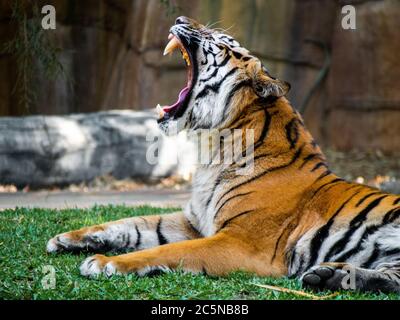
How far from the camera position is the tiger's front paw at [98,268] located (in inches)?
152

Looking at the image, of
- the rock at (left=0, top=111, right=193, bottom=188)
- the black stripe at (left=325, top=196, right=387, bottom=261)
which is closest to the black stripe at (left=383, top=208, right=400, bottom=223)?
the black stripe at (left=325, top=196, right=387, bottom=261)

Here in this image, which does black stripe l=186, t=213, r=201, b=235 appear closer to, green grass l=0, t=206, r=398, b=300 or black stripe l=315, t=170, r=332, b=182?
green grass l=0, t=206, r=398, b=300

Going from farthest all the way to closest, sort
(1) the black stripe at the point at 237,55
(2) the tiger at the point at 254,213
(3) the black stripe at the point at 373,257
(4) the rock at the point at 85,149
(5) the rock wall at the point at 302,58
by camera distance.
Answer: (5) the rock wall at the point at 302,58 < (4) the rock at the point at 85,149 < (1) the black stripe at the point at 237,55 < (3) the black stripe at the point at 373,257 < (2) the tiger at the point at 254,213

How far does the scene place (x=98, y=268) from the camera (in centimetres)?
388

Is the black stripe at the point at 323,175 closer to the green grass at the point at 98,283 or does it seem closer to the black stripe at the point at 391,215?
the black stripe at the point at 391,215

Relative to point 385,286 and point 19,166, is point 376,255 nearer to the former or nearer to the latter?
point 385,286

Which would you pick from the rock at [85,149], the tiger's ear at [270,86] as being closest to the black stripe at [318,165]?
the tiger's ear at [270,86]

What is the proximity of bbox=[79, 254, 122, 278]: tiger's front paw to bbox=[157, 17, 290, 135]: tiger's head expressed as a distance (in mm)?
1233

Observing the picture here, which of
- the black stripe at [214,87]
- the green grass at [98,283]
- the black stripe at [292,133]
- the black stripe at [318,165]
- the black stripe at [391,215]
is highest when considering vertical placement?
the black stripe at [214,87]

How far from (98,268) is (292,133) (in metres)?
1.62

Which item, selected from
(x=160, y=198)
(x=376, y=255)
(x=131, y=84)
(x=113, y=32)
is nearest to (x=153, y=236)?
(x=376, y=255)

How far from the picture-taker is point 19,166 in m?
→ 8.29

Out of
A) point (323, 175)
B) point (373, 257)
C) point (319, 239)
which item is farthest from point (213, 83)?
point (373, 257)
